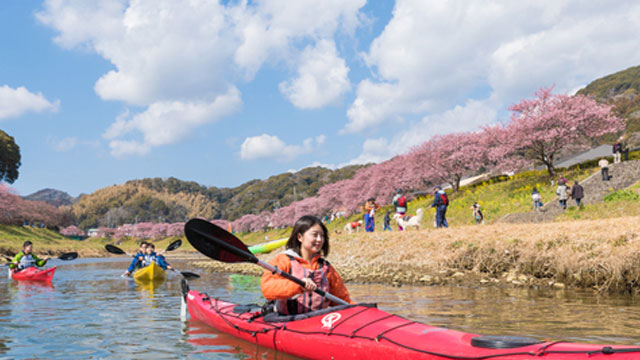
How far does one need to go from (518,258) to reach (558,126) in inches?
790

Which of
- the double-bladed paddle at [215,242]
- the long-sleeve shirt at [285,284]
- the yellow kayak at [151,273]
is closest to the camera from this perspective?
the long-sleeve shirt at [285,284]

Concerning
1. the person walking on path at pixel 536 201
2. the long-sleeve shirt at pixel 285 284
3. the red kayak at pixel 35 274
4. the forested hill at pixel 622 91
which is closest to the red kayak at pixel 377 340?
the long-sleeve shirt at pixel 285 284

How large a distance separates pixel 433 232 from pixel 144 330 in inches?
422

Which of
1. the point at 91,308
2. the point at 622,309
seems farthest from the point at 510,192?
the point at 91,308

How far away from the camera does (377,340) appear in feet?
13.0

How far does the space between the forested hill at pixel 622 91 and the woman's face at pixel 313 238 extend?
4152 inches

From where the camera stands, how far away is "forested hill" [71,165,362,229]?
130m

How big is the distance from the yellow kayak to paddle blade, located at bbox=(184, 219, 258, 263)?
9.07 m

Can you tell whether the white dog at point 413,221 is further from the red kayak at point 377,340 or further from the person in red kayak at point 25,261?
the person in red kayak at point 25,261

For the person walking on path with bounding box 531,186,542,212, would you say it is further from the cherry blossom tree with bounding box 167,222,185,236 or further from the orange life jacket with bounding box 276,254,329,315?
the cherry blossom tree with bounding box 167,222,185,236

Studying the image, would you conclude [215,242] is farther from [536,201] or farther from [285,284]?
[536,201]

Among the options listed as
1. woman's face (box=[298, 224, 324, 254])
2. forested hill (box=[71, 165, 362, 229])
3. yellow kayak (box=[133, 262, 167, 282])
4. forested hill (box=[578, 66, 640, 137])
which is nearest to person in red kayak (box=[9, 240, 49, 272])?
yellow kayak (box=[133, 262, 167, 282])

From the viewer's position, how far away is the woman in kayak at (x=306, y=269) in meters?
5.07

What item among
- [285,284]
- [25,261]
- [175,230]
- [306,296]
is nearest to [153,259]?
[25,261]
